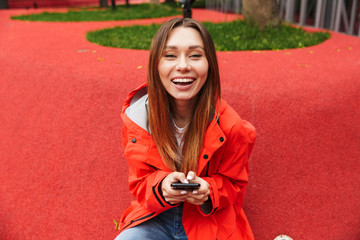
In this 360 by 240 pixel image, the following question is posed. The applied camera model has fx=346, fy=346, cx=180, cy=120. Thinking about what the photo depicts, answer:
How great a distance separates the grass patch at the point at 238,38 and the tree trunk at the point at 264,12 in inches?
5.9

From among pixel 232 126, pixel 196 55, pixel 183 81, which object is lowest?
pixel 232 126

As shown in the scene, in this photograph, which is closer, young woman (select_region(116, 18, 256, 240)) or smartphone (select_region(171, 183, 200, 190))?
smartphone (select_region(171, 183, 200, 190))

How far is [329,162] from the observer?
10.2 ft

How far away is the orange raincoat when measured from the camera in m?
1.95

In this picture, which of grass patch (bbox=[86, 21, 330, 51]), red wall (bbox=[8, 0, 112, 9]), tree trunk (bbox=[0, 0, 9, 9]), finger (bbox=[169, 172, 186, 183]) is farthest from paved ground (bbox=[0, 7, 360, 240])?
red wall (bbox=[8, 0, 112, 9])

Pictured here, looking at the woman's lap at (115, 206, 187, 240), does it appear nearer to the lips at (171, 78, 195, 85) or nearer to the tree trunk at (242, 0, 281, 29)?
the lips at (171, 78, 195, 85)

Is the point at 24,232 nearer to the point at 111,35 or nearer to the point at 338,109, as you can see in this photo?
the point at 338,109

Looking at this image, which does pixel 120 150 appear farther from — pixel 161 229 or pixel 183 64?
pixel 183 64

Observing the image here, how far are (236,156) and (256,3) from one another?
5.72m

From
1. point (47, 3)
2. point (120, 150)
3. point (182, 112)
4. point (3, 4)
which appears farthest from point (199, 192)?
point (47, 3)

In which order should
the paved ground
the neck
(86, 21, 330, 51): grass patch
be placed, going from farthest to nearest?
(86, 21, 330, 51): grass patch → the paved ground → the neck

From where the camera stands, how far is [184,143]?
2.07 m

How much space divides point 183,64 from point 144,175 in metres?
0.69

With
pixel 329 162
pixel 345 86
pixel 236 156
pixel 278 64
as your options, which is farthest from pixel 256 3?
pixel 236 156
